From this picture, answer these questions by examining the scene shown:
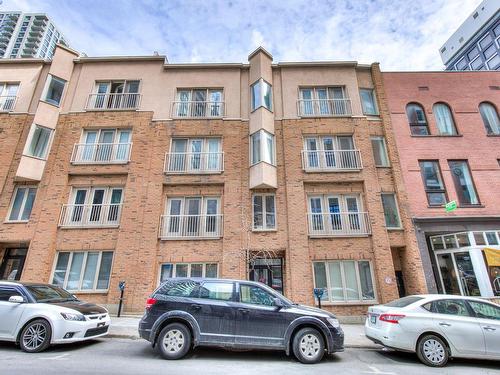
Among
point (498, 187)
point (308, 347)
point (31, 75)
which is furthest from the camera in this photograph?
point (31, 75)

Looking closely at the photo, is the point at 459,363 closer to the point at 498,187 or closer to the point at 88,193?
the point at 498,187

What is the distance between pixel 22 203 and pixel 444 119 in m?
22.2

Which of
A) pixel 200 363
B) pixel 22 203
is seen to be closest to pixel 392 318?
pixel 200 363

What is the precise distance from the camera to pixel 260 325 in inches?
240

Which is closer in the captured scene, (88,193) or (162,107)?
(88,193)

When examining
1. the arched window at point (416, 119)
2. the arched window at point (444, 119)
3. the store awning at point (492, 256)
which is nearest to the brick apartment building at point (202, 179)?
the arched window at point (416, 119)

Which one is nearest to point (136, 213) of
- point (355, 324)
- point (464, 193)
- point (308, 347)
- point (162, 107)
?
point (162, 107)

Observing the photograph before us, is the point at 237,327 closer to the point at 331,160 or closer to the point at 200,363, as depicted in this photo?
the point at 200,363

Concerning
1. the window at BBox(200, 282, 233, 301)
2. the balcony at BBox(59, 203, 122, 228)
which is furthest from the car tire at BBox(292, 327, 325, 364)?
the balcony at BBox(59, 203, 122, 228)

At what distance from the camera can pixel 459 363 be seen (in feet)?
21.0

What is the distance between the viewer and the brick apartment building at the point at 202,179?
12.0m

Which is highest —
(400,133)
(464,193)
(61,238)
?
(400,133)

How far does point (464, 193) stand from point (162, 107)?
1622 cm

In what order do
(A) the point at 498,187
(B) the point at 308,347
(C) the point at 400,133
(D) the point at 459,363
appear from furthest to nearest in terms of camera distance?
(C) the point at 400,133, (A) the point at 498,187, (D) the point at 459,363, (B) the point at 308,347
